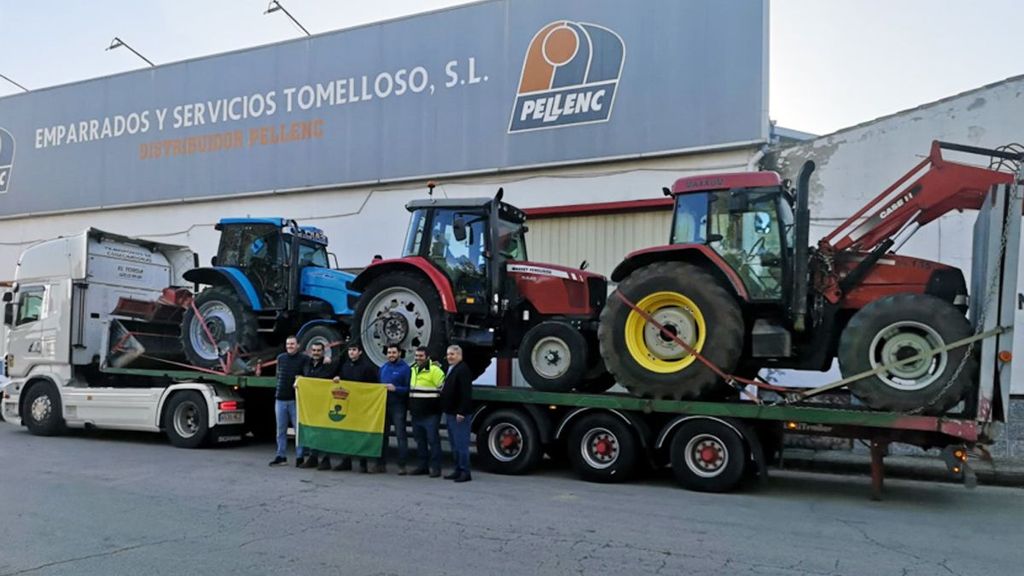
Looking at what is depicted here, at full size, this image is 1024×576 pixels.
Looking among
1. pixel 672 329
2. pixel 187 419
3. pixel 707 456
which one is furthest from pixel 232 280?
pixel 707 456

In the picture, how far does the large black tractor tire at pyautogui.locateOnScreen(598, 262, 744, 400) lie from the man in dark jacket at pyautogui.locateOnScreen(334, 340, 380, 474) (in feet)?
10.2

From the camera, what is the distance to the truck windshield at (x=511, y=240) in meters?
10.3

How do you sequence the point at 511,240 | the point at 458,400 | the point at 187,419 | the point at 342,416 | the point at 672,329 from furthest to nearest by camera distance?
1. the point at 187,419
2. the point at 511,240
3. the point at 342,416
4. the point at 458,400
5. the point at 672,329

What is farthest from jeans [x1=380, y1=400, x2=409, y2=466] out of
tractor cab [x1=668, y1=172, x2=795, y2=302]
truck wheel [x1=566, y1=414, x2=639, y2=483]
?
tractor cab [x1=668, y1=172, x2=795, y2=302]

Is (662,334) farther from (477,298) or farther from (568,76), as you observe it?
(568,76)

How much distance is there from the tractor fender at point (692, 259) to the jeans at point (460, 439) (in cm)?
269

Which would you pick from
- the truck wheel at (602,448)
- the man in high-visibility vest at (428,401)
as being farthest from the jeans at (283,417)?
the truck wheel at (602,448)

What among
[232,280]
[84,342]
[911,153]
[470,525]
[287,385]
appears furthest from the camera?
[84,342]

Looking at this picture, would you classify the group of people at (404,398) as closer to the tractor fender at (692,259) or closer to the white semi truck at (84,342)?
the white semi truck at (84,342)

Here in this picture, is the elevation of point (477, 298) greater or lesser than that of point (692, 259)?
lesser

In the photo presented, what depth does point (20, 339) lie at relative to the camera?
1351 cm

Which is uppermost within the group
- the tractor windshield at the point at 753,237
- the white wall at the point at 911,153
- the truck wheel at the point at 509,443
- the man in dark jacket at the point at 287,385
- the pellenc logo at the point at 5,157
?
the pellenc logo at the point at 5,157

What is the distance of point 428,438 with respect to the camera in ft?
31.1

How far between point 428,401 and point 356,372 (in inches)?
50.3
